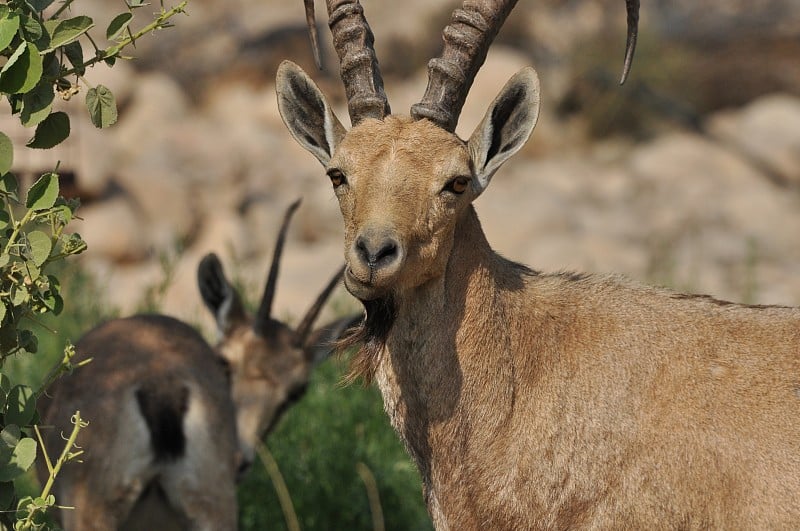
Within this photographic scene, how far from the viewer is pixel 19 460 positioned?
3789 mm

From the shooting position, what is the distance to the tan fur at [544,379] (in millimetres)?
4441

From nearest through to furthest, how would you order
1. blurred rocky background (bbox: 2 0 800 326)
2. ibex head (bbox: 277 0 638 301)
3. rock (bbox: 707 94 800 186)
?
ibex head (bbox: 277 0 638 301) < blurred rocky background (bbox: 2 0 800 326) < rock (bbox: 707 94 800 186)


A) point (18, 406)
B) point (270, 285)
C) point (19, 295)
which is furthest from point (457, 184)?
point (270, 285)

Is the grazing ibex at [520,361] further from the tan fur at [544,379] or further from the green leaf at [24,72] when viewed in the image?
the green leaf at [24,72]

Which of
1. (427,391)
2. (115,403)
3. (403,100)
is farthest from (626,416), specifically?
(403,100)

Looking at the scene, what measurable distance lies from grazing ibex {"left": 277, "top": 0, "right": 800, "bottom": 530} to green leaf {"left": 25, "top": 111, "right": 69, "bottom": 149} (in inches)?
43.2

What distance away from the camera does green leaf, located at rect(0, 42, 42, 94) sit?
370 cm

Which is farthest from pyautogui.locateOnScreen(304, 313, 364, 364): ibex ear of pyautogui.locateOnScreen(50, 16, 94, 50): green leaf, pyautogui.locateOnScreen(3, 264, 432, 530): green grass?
pyautogui.locateOnScreen(50, 16, 94, 50): green leaf

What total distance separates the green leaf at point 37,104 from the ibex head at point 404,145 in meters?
1.16

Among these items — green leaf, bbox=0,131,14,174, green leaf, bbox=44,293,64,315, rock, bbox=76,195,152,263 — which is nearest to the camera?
green leaf, bbox=0,131,14,174

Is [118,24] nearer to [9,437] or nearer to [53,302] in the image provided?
[53,302]

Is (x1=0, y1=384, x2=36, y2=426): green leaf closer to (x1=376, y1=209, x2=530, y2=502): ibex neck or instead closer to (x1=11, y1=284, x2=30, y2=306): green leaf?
(x1=11, y1=284, x2=30, y2=306): green leaf

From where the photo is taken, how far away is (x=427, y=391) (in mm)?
4742

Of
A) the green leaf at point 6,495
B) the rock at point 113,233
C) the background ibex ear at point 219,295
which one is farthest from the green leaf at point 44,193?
the rock at point 113,233
